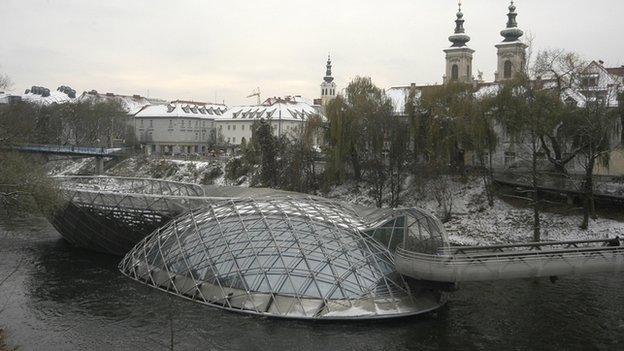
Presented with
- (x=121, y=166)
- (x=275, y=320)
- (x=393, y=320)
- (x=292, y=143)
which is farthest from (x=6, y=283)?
(x=121, y=166)

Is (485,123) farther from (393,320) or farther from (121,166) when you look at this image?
(121,166)

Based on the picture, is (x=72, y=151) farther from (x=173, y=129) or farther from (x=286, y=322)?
(x=286, y=322)

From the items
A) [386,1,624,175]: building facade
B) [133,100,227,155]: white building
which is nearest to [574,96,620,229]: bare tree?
[386,1,624,175]: building facade

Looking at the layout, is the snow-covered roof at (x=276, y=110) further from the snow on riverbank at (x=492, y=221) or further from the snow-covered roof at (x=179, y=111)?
the snow on riverbank at (x=492, y=221)

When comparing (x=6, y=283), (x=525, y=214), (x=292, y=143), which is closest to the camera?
(x=6, y=283)

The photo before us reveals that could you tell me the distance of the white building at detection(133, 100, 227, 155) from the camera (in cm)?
11856

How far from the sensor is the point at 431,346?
22.2 metres

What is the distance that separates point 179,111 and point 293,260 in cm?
9960

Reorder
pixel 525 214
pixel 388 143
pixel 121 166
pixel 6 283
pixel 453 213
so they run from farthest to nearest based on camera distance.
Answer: pixel 121 166
pixel 388 143
pixel 453 213
pixel 525 214
pixel 6 283

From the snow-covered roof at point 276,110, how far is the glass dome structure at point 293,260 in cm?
8142

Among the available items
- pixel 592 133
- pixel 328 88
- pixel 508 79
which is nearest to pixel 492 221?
pixel 592 133

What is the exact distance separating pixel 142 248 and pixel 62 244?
11.6 metres

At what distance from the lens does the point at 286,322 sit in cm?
2386

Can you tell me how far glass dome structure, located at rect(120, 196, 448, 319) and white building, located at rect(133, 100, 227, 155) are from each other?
8911 cm
